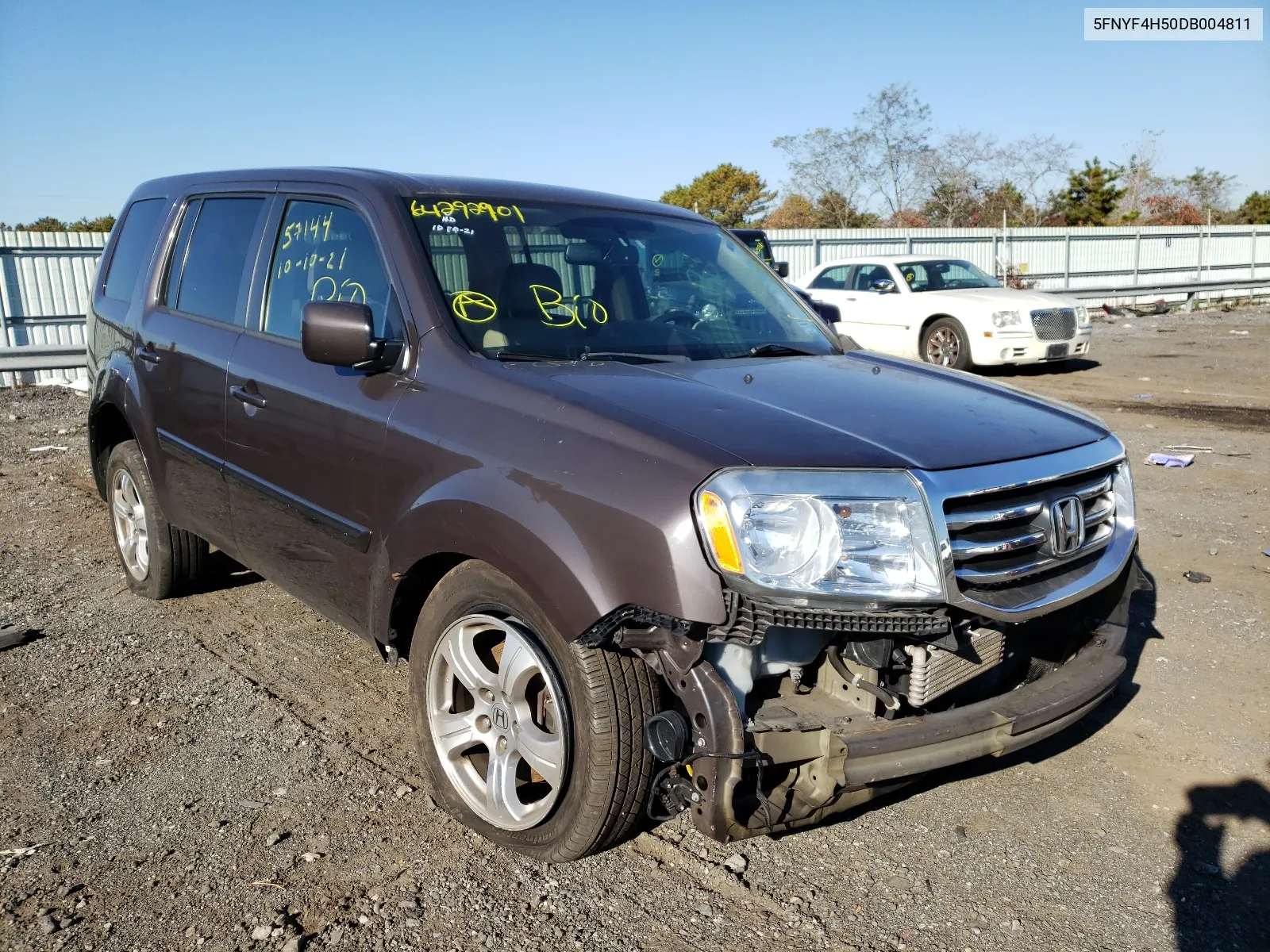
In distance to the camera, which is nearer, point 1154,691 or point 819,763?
point 819,763

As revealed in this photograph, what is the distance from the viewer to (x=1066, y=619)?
3072mm

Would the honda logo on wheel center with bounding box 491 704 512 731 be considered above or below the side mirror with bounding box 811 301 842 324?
below

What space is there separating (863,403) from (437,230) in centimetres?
152

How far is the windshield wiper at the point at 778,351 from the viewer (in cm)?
363

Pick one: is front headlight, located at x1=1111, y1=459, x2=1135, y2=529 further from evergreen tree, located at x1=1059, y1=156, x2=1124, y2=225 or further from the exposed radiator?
evergreen tree, located at x1=1059, y1=156, x2=1124, y2=225

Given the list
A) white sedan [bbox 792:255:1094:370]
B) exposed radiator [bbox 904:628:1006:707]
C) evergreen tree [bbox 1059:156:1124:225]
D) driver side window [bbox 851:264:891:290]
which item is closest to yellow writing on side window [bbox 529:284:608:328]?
exposed radiator [bbox 904:628:1006:707]

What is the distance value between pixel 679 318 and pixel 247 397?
1.61m

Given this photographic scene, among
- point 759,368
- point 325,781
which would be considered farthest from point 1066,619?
point 325,781

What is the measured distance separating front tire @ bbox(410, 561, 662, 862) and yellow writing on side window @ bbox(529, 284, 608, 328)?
92 cm

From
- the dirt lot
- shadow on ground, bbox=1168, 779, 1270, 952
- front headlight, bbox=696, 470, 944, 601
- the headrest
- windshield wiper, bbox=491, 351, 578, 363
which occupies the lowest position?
shadow on ground, bbox=1168, 779, 1270, 952

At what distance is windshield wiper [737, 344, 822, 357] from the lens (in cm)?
363

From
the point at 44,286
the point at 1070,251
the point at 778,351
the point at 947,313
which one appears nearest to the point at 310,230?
the point at 778,351

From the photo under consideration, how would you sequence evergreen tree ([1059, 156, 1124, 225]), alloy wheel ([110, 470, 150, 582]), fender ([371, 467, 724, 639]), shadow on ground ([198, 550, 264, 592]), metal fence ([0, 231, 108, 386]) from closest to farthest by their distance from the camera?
1. fender ([371, 467, 724, 639])
2. alloy wheel ([110, 470, 150, 582])
3. shadow on ground ([198, 550, 264, 592])
4. metal fence ([0, 231, 108, 386])
5. evergreen tree ([1059, 156, 1124, 225])

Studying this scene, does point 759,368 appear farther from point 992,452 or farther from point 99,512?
point 99,512
